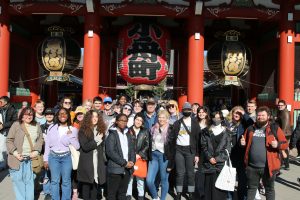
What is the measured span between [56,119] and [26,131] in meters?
0.43

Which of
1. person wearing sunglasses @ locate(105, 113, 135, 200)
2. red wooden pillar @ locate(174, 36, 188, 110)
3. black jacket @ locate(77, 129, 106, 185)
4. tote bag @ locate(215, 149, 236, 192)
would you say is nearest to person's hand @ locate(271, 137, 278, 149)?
tote bag @ locate(215, 149, 236, 192)

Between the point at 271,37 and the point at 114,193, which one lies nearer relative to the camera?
the point at 114,193

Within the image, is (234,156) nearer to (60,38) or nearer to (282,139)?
(282,139)

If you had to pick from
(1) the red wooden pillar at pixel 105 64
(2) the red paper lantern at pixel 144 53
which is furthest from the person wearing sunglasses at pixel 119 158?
(1) the red wooden pillar at pixel 105 64

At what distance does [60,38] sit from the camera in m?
11.1

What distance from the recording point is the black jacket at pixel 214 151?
5172mm

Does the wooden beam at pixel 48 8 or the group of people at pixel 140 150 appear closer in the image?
the group of people at pixel 140 150

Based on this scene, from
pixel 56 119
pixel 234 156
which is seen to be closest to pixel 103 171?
pixel 56 119

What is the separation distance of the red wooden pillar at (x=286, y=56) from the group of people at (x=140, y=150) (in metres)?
5.85

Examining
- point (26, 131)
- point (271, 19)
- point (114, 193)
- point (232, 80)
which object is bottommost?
point (114, 193)

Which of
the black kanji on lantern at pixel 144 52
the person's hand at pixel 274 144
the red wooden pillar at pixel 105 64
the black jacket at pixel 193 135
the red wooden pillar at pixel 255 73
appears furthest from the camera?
the red wooden pillar at pixel 255 73

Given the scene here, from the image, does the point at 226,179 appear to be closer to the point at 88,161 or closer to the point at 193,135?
the point at 193,135

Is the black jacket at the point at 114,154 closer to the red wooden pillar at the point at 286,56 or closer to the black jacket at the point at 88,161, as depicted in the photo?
the black jacket at the point at 88,161

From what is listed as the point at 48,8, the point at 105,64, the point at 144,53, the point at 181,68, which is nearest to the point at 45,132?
the point at 144,53
